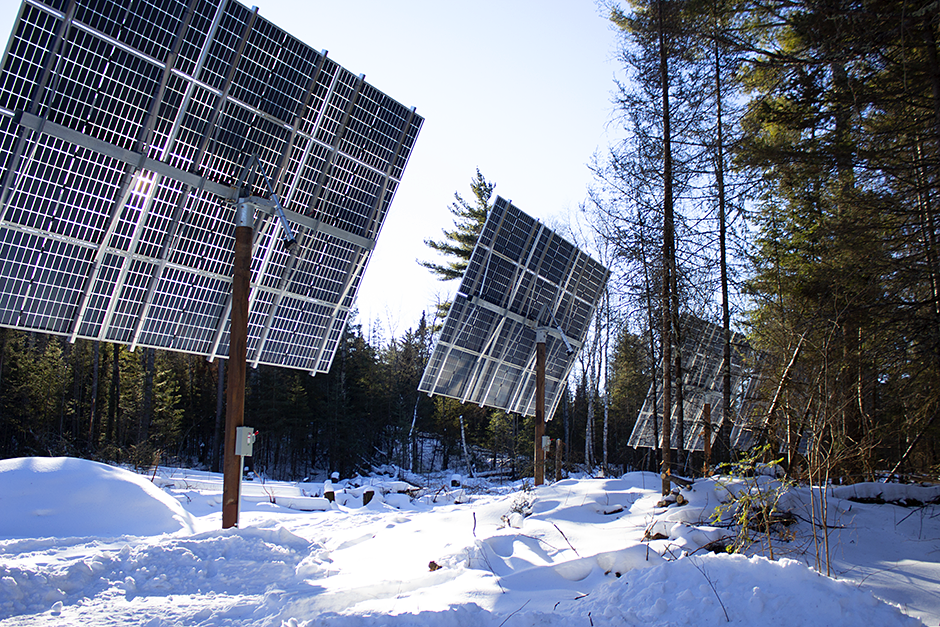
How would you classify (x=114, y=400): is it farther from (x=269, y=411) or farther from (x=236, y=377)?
(x=236, y=377)

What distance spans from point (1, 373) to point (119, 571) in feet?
121

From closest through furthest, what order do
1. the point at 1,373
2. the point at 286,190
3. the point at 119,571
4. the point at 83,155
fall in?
1. the point at 119,571
2. the point at 83,155
3. the point at 286,190
4. the point at 1,373

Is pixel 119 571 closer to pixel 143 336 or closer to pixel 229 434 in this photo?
pixel 229 434

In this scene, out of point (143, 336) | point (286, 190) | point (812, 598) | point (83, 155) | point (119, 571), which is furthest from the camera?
point (286, 190)

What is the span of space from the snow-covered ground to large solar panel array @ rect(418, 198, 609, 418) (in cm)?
475

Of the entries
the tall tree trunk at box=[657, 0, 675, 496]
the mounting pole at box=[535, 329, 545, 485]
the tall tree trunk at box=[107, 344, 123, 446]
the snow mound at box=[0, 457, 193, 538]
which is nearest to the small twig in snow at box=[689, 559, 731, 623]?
the tall tree trunk at box=[657, 0, 675, 496]

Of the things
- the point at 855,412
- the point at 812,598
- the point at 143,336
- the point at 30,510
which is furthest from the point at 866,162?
the point at 30,510

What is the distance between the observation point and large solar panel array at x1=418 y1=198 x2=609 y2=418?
1495 centimetres

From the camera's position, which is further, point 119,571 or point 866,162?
point 866,162

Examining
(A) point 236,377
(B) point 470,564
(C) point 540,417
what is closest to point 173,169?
(A) point 236,377

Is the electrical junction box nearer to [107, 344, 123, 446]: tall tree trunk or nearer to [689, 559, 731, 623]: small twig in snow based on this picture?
[689, 559, 731, 623]: small twig in snow

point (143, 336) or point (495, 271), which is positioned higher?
point (495, 271)

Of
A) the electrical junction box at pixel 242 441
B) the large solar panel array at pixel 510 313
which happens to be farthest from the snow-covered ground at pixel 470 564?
the large solar panel array at pixel 510 313

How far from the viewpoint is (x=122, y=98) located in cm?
885
